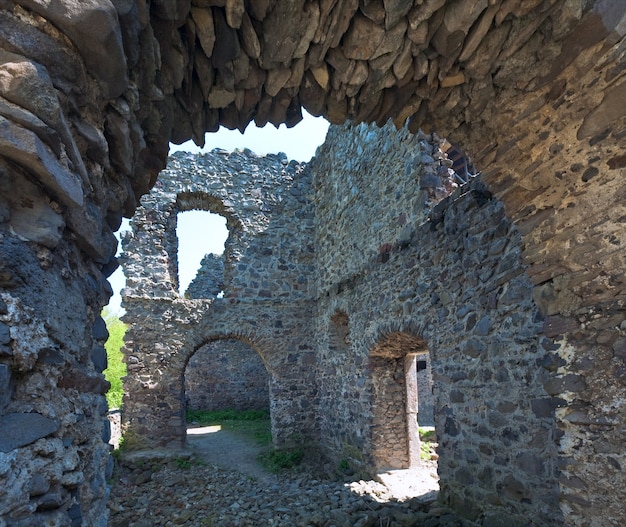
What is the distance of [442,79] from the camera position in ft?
8.69

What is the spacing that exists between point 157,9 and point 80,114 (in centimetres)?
65

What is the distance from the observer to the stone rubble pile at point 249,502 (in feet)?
16.9

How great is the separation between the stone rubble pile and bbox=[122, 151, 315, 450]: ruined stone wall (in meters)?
1.22

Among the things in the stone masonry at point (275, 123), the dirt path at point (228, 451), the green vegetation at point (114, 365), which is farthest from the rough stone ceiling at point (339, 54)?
the green vegetation at point (114, 365)

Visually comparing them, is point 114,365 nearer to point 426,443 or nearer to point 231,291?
point 231,291

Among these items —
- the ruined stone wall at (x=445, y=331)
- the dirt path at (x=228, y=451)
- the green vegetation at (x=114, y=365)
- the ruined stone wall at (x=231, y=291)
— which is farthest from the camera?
the green vegetation at (x=114, y=365)

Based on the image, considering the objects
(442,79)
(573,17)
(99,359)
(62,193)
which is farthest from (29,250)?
(573,17)

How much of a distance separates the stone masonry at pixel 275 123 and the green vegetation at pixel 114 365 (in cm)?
877

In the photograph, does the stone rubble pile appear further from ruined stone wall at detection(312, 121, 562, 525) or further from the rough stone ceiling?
the rough stone ceiling

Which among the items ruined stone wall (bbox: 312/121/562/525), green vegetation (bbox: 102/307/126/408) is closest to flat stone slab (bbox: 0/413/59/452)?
ruined stone wall (bbox: 312/121/562/525)

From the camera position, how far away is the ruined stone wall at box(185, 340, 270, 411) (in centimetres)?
1434

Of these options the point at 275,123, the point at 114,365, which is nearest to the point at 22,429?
the point at 275,123

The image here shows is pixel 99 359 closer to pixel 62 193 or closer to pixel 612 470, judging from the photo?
pixel 62 193

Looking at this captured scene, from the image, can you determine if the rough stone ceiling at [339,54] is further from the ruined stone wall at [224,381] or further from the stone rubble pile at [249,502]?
the ruined stone wall at [224,381]
